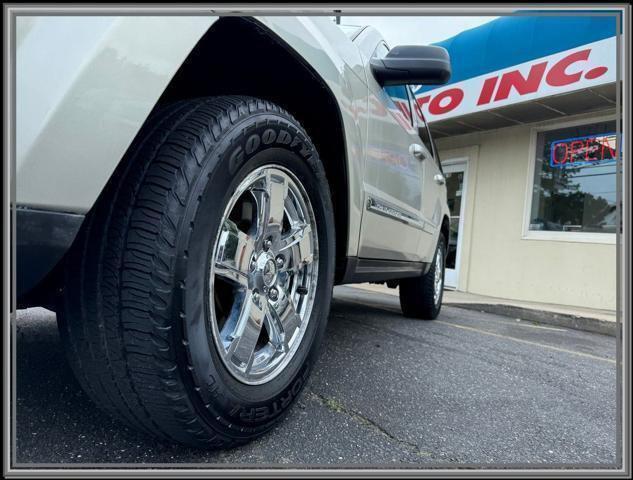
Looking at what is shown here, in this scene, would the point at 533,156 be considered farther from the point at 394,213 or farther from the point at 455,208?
the point at 394,213

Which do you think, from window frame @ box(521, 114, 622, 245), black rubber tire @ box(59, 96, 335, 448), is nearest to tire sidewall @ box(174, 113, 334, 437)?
black rubber tire @ box(59, 96, 335, 448)

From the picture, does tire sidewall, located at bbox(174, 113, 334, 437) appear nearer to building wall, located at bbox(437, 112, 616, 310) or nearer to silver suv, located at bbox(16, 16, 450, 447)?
silver suv, located at bbox(16, 16, 450, 447)

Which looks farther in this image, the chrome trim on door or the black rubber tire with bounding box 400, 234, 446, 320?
the black rubber tire with bounding box 400, 234, 446, 320

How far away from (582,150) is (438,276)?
3.92 metres

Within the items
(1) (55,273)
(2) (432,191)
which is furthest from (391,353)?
(1) (55,273)

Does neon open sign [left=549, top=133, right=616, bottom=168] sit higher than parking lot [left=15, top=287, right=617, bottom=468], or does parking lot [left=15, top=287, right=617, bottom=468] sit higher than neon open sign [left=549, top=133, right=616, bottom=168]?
neon open sign [left=549, top=133, right=616, bottom=168]

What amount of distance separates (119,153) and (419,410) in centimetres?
145

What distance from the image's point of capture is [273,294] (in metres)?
1.50

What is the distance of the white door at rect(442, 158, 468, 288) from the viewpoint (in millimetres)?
7926

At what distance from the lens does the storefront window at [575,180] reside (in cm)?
625

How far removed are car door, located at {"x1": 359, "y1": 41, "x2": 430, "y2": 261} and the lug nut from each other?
673mm

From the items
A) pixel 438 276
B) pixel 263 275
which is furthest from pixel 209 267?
pixel 438 276

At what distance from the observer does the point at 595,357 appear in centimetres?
324

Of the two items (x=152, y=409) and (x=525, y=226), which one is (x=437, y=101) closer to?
(x=525, y=226)
